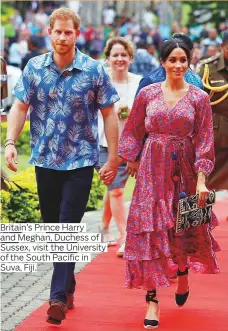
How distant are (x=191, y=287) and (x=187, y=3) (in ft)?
128

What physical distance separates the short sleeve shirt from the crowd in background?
10344mm

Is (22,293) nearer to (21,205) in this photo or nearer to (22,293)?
(22,293)

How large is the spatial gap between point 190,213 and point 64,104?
1054 millimetres

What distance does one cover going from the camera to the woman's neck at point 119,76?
9328 millimetres

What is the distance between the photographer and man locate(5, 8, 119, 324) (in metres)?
6.87

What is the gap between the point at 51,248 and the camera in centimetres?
736

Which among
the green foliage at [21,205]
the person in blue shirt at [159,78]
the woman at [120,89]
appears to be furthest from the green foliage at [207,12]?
the person in blue shirt at [159,78]

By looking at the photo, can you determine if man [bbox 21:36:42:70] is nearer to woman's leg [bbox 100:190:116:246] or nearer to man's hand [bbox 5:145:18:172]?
woman's leg [bbox 100:190:116:246]

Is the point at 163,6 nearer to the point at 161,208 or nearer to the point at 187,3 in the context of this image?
the point at 187,3

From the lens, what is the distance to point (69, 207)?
6922 mm

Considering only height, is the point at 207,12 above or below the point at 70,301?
above

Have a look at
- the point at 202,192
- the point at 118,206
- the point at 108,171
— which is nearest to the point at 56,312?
the point at 108,171

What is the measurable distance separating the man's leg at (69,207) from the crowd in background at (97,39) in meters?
10.4

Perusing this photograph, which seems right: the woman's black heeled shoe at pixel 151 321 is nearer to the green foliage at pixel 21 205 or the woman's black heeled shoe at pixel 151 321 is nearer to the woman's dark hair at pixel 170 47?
the woman's dark hair at pixel 170 47
